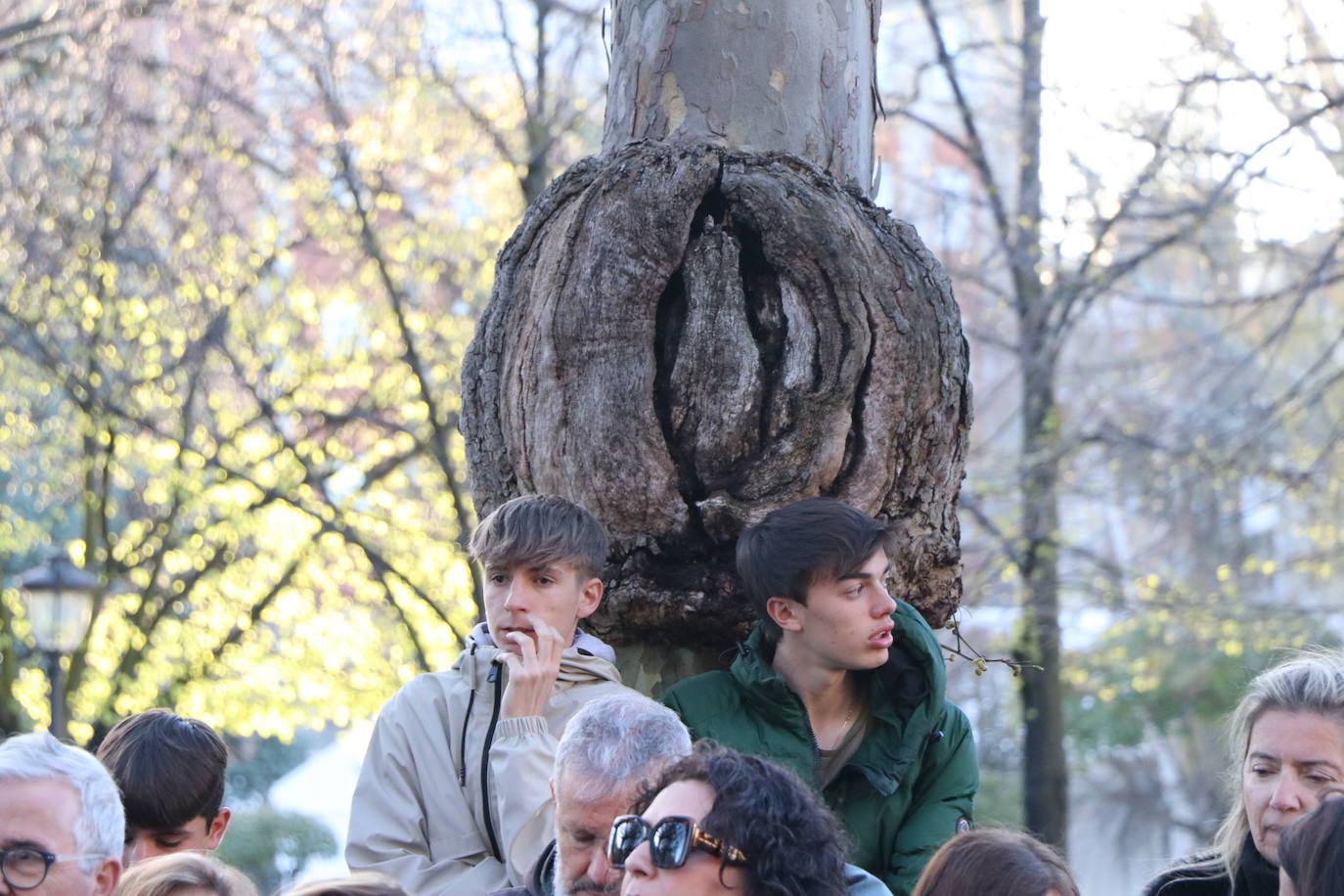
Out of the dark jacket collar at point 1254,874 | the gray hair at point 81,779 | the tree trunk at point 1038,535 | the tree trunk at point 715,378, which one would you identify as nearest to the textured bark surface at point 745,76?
the tree trunk at point 715,378

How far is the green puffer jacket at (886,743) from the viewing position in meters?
3.39

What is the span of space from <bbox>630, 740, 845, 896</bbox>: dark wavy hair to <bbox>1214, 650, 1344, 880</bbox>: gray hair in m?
1.31

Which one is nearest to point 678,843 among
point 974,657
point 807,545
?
point 807,545

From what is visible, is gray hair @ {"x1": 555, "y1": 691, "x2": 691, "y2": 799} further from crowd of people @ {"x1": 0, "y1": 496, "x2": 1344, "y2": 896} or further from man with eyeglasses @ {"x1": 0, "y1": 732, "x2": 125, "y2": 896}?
man with eyeglasses @ {"x1": 0, "y1": 732, "x2": 125, "y2": 896}

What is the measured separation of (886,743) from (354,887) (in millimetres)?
1568

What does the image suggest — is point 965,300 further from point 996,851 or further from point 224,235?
point 996,851

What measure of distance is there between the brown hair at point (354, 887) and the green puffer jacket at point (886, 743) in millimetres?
1288

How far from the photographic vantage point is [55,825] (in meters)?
2.88

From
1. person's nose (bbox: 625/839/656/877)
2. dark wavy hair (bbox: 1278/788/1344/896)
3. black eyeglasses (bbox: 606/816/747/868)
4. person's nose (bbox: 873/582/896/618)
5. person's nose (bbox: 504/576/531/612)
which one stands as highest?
person's nose (bbox: 873/582/896/618)

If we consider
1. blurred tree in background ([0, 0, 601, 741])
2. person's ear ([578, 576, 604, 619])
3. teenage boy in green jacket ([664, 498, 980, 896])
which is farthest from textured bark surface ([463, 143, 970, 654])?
blurred tree in background ([0, 0, 601, 741])

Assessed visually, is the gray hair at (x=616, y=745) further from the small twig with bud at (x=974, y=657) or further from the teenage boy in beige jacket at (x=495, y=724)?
the small twig with bud at (x=974, y=657)

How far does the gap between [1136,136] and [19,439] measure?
10.2 meters

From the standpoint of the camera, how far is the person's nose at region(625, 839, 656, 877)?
2.38 meters

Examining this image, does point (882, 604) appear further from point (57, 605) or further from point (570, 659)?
point (57, 605)
